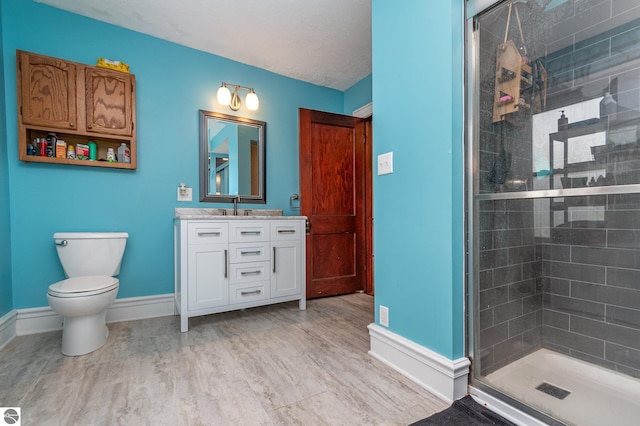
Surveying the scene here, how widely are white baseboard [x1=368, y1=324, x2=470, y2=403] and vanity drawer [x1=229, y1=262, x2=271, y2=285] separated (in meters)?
1.09

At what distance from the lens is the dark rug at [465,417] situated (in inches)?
43.9

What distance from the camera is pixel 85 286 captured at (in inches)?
68.1

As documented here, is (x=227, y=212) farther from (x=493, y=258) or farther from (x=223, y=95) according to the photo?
(x=493, y=258)

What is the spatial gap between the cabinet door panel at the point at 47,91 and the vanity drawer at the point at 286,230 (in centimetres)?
166

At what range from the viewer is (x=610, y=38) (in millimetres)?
1212

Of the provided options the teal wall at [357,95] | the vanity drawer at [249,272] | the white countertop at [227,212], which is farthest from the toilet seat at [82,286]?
the teal wall at [357,95]

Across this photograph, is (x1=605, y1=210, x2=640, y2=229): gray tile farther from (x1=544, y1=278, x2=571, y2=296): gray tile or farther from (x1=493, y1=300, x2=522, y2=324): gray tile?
(x1=493, y1=300, x2=522, y2=324): gray tile

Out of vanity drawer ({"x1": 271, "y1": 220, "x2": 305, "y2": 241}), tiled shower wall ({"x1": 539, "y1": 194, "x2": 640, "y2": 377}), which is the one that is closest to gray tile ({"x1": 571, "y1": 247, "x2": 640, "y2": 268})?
tiled shower wall ({"x1": 539, "y1": 194, "x2": 640, "y2": 377})

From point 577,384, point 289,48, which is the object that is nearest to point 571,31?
point 577,384

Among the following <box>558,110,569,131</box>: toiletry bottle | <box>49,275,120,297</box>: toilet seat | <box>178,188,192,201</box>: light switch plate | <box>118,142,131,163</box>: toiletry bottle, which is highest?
Result: <box>118,142,131,163</box>: toiletry bottle

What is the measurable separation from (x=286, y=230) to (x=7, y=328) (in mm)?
1986

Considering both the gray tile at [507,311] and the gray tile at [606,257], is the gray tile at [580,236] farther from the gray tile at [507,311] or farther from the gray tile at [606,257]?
the gray tile at [507,311]

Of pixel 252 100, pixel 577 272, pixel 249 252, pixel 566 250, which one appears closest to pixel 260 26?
pixel 252 100

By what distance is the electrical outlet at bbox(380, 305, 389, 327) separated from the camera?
1639 mm
